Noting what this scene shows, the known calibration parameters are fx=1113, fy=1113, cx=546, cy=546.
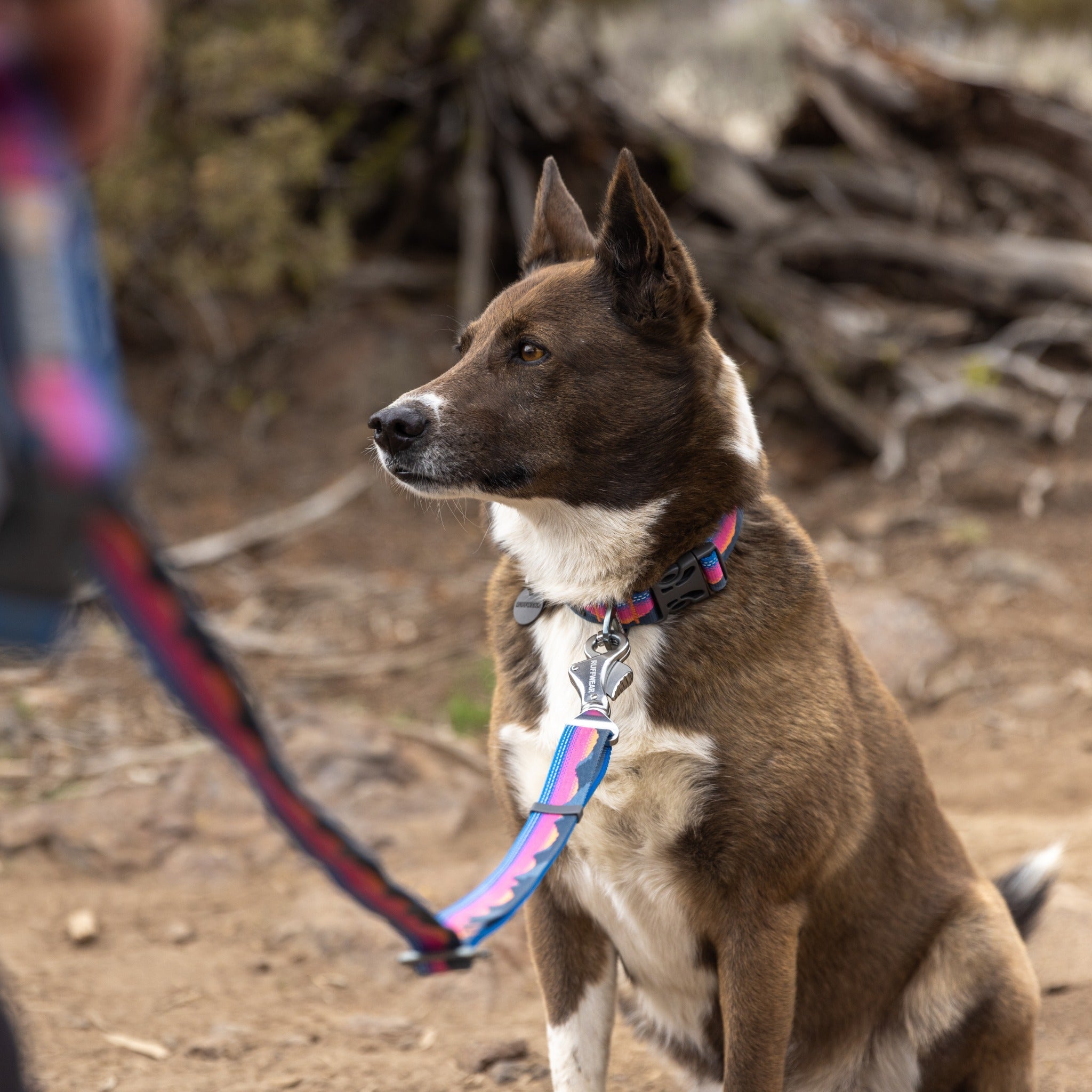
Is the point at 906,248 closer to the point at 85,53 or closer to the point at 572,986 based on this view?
the point at 572,986

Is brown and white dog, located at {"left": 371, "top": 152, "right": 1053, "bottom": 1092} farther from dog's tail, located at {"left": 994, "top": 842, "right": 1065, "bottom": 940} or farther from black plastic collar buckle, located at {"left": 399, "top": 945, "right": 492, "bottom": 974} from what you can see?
black plastic collar buckle, located at {"left": 399, "top": 945, "right": 492, "bottom": 974}

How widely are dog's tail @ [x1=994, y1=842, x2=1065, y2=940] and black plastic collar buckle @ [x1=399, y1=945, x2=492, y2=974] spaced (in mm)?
1894

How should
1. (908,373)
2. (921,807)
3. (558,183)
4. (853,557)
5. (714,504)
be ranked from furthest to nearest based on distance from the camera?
(908,373), (853,557), (558,183), (921,807), (714,504)

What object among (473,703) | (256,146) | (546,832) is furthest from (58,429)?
(256,146)

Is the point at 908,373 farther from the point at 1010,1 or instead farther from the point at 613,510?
the point at 1010,1

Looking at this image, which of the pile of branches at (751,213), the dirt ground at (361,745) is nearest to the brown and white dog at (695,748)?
the dirt ground at (361,745)

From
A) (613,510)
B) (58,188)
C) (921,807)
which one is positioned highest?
(58,188)

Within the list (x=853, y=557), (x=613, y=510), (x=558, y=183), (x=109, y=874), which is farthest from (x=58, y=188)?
(x=853, y=557)

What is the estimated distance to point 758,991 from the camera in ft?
6.83

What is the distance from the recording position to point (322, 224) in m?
7.46

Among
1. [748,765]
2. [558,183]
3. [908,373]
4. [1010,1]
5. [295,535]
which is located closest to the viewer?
[748,765]

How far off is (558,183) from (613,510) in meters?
0.95

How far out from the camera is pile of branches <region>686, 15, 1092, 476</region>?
722 centimetres

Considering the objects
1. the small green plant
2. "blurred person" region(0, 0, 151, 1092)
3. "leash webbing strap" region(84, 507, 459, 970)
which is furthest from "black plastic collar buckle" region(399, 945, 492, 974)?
the small green plant
